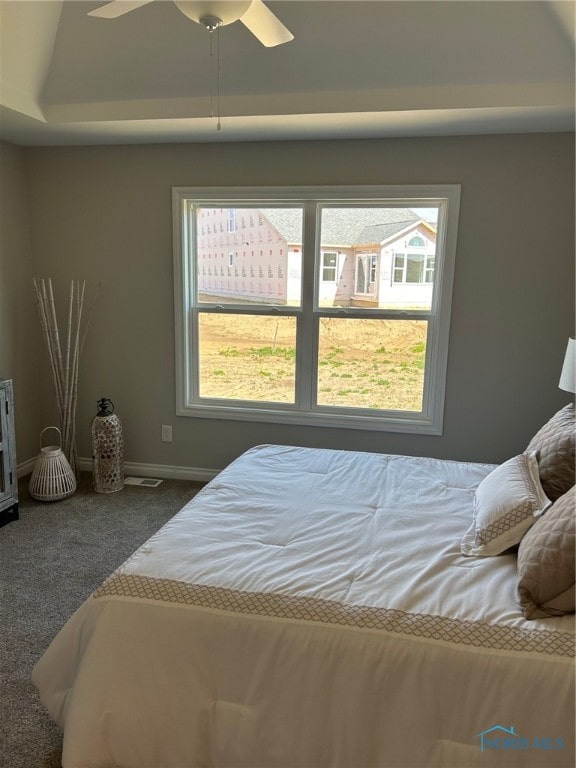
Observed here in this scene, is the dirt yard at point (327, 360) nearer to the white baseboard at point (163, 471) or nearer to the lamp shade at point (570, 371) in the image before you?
the white baseboard at point (163, 471)

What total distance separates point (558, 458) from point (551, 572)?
0.63 m

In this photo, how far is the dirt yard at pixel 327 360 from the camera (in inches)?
145

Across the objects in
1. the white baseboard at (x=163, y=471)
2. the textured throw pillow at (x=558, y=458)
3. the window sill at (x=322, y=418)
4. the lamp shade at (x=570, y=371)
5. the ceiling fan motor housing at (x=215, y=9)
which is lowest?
the white baseboard at (x=163, y=471)

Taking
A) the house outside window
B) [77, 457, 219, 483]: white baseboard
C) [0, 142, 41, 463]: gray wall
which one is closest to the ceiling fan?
the house outside window

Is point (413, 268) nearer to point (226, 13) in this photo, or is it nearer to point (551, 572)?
point (226, 13)

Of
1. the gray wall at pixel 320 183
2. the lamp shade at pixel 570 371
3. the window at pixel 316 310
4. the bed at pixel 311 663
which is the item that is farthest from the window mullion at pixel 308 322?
the bed at pixel 311 663

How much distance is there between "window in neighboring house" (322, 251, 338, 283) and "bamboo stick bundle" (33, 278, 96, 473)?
5.63ft

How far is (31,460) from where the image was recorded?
4.12m

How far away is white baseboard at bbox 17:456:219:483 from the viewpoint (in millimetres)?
4004

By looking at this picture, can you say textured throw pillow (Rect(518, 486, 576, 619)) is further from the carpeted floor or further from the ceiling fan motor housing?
the ceiling fan motor housing

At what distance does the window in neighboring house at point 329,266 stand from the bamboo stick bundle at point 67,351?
5.63 ft

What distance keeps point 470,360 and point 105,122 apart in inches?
105

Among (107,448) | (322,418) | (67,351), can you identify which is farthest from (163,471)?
(322,418)

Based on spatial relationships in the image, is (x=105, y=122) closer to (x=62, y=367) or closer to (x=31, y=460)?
(x=62, y=367)
